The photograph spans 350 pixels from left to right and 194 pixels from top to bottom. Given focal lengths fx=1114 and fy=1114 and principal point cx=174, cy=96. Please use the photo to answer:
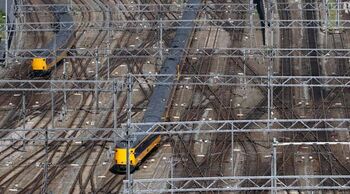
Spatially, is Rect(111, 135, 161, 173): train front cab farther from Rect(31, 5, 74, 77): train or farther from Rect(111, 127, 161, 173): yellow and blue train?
Rect(31, 5, 74, 77): train

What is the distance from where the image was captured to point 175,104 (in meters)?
55.6

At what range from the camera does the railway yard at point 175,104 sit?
1789 inches

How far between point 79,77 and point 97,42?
703 cm

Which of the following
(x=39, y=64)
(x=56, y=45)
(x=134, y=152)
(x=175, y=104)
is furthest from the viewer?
(x=56, y=45)

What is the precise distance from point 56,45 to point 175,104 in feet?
33.0

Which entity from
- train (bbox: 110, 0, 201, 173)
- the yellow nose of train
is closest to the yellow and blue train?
train (bbox: 110, 0, 201, 173)

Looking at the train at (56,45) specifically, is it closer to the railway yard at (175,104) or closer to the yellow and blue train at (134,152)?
the railway yard at (175,104)

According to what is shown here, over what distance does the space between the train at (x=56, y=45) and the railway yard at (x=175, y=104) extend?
0.10 metres

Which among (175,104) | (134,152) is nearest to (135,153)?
(134,152)

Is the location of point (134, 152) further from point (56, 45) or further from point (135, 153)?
point (56, 45)

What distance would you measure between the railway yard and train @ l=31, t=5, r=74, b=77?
0.10m

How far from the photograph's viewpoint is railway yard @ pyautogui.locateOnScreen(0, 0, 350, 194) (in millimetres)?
45438

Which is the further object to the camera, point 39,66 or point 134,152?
point 39,66

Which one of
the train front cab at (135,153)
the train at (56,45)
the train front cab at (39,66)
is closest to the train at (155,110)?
the train front cab at (135,153)
